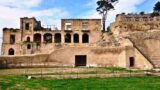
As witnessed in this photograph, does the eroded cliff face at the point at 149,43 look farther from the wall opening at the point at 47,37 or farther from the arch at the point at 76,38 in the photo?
→ the wall opening at the point at 47,37

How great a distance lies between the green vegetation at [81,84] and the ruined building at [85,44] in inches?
775

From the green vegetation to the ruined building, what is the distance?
1969 centimetres

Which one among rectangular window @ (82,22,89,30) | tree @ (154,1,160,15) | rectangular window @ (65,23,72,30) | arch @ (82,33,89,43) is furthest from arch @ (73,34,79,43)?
tree @ (154,1,160,15)

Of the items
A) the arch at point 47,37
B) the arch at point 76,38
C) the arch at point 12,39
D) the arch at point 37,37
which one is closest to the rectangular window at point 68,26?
the arch at point 76,38

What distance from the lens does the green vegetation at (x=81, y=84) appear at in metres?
31.4

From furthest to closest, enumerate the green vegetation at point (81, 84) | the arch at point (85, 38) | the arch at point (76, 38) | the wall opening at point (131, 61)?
the arch at point (76, 38) → the arch at point (85, 38) → the wall opening at point (131, 61) → the green vegetation at point (81, 84)

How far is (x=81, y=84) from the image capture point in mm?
33562

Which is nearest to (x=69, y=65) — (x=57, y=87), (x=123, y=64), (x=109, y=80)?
(x=123, y=64)

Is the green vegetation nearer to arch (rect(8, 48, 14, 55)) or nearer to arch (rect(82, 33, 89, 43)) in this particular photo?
arch (rect(8, 48, 14, 55))

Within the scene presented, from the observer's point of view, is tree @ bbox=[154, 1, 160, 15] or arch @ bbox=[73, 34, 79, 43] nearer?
A: arch @ bbox=[73, 34, 79, 43]

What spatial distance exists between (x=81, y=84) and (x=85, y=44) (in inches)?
1736

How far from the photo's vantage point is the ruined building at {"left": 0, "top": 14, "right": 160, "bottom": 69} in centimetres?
5974

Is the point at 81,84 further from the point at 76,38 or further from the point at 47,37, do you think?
the point at 47,37

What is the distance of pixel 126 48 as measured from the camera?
58.6 m
